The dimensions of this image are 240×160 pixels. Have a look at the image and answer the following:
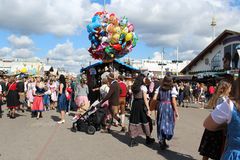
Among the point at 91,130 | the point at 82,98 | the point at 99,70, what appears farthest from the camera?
the point at 99,70

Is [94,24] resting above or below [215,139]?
above

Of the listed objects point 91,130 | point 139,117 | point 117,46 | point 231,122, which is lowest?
point 91,130

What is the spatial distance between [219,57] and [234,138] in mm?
38260

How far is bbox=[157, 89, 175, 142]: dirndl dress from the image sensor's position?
24.6ft

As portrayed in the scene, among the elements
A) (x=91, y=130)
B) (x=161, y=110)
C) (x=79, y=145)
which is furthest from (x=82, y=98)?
(x=161, y=110)

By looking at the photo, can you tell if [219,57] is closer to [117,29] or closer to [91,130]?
[117,29]

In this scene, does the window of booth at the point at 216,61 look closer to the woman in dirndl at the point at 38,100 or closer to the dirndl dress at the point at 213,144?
A: the woman in dirndl at the point at 38,100

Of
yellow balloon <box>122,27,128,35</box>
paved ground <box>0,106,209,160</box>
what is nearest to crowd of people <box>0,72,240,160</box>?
paved ground <box>0,106,209,160</box>

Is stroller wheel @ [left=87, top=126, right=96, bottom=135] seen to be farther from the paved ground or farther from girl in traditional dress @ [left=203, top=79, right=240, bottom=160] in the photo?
Result: girl in traditional dress @ [left=203, top=79, right=240, bottom=160]

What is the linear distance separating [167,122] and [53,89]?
37.4 ft

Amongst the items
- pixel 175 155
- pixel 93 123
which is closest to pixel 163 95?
pixel 175 155

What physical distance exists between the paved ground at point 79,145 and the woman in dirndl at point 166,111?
400 mm

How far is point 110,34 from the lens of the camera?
15023mm

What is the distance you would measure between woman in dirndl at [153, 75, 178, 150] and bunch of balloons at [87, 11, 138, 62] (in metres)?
7.78
